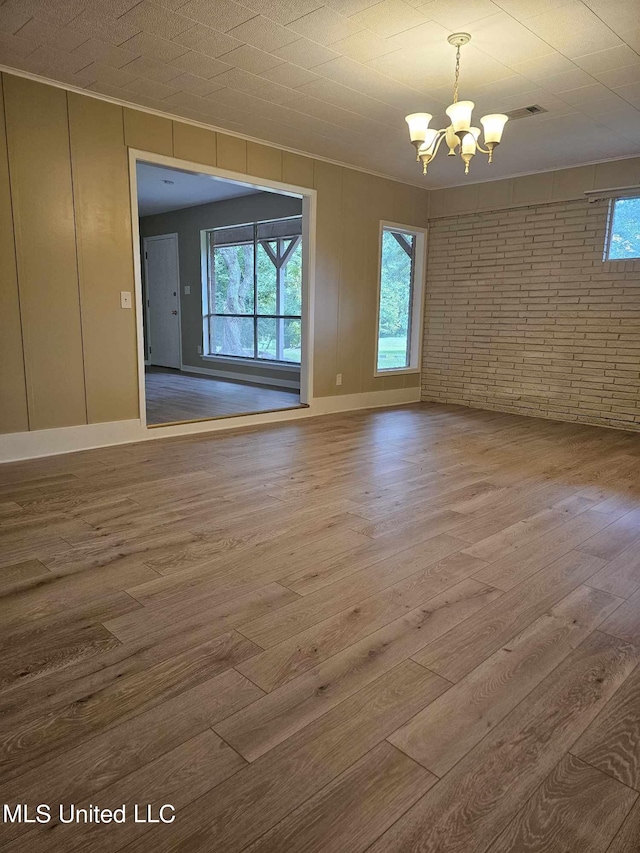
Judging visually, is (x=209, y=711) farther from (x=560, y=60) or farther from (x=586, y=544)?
(x=560, y=60)

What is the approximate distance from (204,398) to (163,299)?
380 cm

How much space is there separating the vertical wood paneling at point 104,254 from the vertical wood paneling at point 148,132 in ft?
0.26

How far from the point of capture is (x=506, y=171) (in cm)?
588

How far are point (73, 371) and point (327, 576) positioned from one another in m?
2.91

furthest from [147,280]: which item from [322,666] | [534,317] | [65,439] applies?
[322,666]

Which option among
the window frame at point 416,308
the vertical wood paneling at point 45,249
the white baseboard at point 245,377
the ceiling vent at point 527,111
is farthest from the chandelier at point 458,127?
the white baseboard at point 245,377

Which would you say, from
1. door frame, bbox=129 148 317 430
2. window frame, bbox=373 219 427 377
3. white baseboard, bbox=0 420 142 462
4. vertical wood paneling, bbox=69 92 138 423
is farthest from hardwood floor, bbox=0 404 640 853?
window frame, bbox=373 219 427 377

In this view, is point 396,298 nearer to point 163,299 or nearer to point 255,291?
point 255,291

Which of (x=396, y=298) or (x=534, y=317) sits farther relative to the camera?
(x=396, y=298)

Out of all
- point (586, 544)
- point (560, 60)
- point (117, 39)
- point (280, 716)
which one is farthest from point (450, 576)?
point (117, 39)

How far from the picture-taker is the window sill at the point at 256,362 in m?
7.59

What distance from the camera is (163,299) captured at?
9469 mm

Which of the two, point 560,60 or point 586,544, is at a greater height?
point 560,60

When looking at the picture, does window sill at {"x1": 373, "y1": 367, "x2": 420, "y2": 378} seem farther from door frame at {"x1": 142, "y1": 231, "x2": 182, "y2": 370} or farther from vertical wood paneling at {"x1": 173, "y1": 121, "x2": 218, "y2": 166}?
door frame at {"x1": 142, "y1": 231, "x2": 182, "y2": 370}
